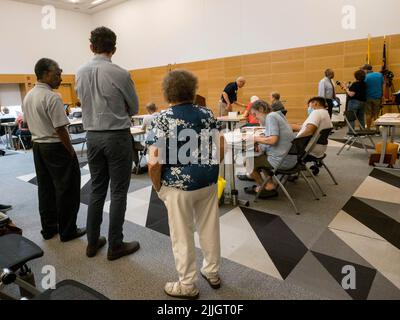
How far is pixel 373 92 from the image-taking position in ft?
20.5

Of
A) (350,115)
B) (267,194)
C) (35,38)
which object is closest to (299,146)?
(267,194)

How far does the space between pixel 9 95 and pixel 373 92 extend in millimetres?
12407

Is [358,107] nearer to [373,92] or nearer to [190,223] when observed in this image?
[373,92]

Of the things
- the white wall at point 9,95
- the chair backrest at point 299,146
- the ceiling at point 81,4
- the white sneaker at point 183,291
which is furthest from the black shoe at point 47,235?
the ceiling at point 81,4

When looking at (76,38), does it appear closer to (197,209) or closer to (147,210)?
(147,210)

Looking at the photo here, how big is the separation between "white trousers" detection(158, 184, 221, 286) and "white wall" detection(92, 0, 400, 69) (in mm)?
7434

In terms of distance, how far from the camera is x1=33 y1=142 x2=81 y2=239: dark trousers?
2434mm

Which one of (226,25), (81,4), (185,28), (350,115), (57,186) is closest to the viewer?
(57,186)

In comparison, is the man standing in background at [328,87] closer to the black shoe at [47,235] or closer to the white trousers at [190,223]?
the white trousers at [190,223]

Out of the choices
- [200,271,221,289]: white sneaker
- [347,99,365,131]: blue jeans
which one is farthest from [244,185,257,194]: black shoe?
[347,99,365,131]: blue jeans

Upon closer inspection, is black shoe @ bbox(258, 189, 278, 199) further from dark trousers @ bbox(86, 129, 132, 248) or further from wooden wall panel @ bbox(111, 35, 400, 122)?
wooden wall panel @ bbox(111, 35, 400, 122)

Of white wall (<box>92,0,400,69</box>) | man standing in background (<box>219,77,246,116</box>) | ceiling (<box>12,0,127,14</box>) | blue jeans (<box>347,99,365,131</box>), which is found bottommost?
blue jeans (<box>347,99,365,131</box>)

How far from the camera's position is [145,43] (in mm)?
11703

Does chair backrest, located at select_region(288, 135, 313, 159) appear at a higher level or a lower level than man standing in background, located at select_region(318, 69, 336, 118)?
lower
